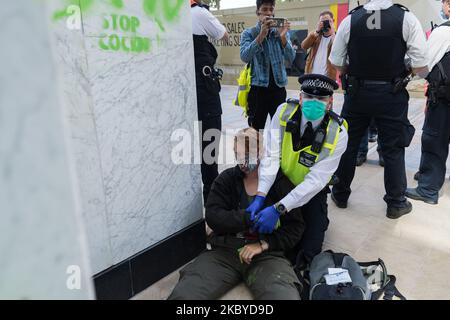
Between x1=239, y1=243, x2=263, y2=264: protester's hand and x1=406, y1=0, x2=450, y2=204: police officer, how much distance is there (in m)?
2.02

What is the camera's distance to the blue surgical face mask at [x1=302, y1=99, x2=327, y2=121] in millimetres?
2314

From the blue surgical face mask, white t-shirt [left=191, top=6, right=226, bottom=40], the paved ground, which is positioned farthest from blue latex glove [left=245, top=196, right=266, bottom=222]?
white t-shirt [left=191, top=6, right=226, bottom=40]

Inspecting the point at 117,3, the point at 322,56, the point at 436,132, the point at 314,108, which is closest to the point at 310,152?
the point at 314,108

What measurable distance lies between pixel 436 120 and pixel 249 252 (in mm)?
2262

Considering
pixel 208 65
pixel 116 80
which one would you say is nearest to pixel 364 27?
pixel 208 65

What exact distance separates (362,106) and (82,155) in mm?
2227

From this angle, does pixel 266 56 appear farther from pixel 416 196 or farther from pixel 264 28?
pixel 416 196

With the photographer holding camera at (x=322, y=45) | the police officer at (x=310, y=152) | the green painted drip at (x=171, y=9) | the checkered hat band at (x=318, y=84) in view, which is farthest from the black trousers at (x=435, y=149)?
the green painted drip at (x=171, y=9)

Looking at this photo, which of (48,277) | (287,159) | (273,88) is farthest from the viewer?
→ (273,88)

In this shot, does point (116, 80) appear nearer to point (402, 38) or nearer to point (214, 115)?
point (214, 115)

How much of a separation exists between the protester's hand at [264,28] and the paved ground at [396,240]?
5.35 feet

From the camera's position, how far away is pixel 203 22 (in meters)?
2.76

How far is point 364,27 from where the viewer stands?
2.76 metres

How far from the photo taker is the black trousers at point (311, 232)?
92.2 inches
